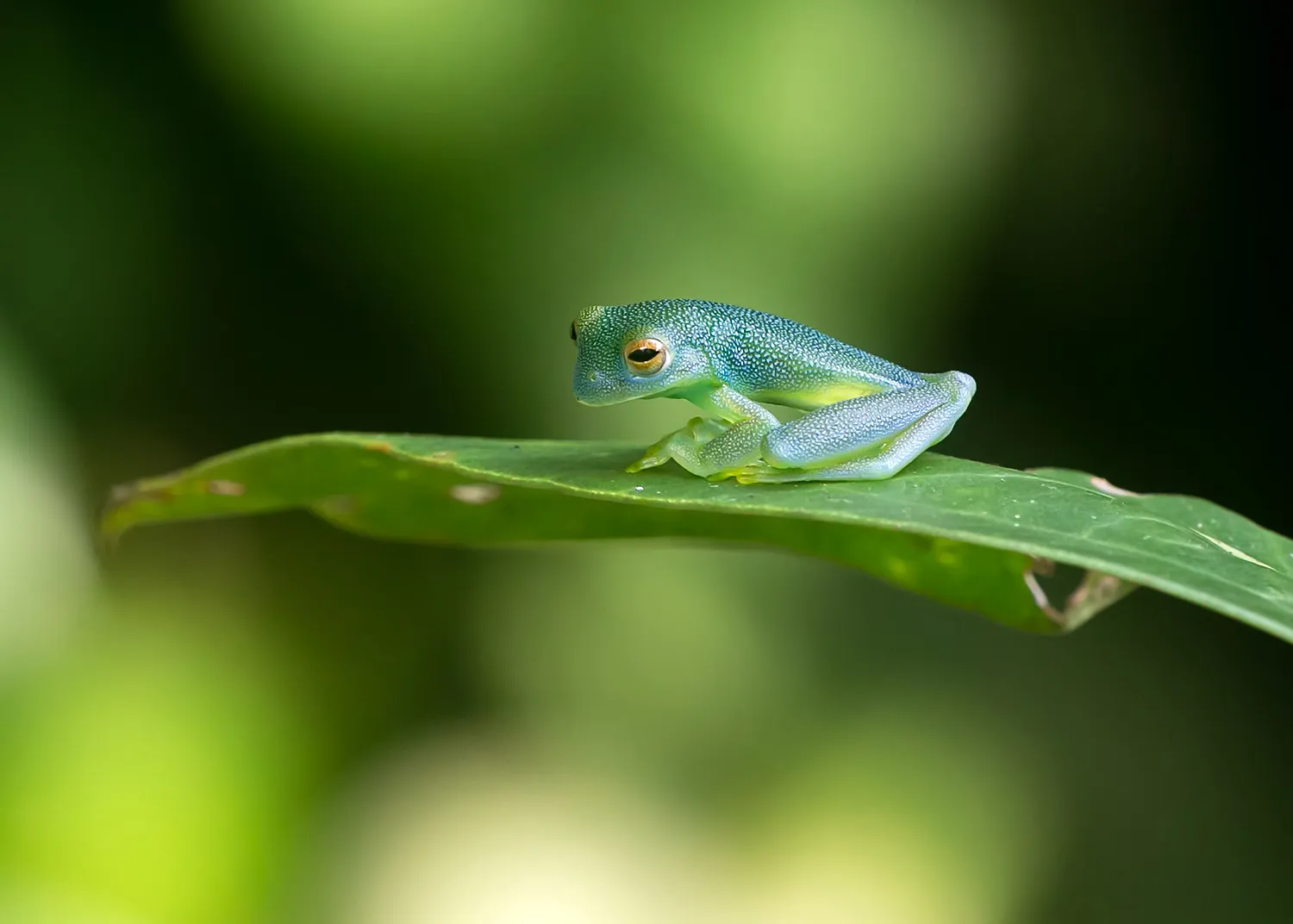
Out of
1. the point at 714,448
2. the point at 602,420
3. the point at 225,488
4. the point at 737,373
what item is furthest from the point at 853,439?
the point at 602,420

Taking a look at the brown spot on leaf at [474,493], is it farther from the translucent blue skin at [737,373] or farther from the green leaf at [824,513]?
the translucent blue skin at [737,373]

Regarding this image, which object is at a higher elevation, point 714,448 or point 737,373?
point 737,373

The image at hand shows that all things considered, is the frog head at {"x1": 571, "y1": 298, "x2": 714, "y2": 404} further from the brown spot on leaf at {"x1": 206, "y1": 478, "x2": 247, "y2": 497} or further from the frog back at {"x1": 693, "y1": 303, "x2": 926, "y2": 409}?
the brown spot on leaf at {"x1": 206, "y1": 478, "x2": 247, "y2": 497}

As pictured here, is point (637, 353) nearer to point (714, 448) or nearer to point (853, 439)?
point (714, 448)

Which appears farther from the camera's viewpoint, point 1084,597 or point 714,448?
point 714,448

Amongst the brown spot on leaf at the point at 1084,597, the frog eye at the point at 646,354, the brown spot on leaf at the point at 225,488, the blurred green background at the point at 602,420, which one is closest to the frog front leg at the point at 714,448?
the frog eye at the point at 646,354

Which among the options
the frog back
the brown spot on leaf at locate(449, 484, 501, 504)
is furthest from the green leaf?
the frog back
